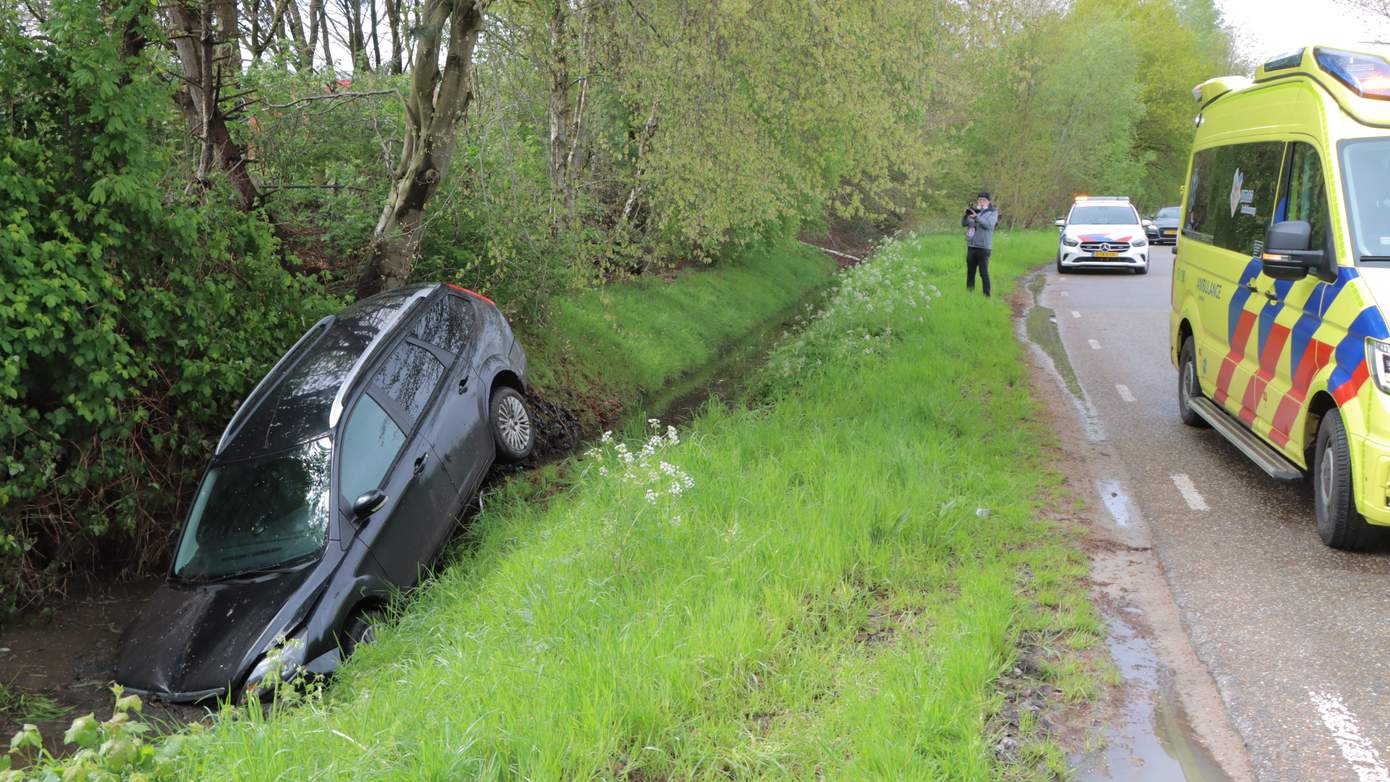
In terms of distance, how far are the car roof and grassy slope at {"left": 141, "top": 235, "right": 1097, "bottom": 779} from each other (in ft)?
4.99

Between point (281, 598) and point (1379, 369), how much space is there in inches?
247

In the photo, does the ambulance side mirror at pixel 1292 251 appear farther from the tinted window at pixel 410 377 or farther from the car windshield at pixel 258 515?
the car windshield at pixel 258 515

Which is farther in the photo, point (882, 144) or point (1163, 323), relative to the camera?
point (1163, 323)

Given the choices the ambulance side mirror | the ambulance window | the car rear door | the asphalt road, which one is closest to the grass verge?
the car rear door

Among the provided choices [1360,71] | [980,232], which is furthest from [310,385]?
[980,232]

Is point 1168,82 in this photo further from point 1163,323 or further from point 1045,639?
point 1045,639

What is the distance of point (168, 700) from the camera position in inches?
225

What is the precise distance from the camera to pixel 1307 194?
19.6ft

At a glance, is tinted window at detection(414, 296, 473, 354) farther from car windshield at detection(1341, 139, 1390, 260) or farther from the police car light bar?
the police car light bar

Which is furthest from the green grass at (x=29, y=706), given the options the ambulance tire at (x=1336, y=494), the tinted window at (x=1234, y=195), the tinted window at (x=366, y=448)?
the tinted window at (x=1234, y=195)

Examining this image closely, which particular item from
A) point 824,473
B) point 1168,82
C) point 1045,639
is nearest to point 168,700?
point 824,473

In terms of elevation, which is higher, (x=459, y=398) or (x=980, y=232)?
(x=980, y=232)

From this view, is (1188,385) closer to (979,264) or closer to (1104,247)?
(979,264)

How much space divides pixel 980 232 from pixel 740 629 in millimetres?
12269
